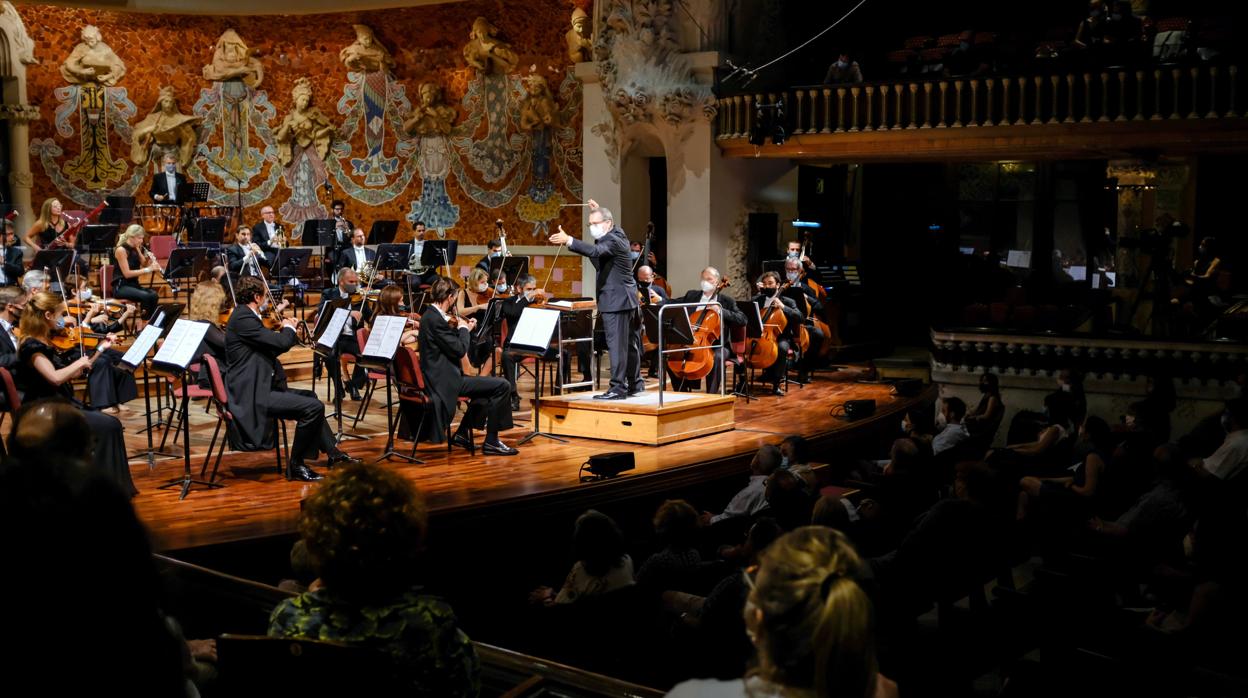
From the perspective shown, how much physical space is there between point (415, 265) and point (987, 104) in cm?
658

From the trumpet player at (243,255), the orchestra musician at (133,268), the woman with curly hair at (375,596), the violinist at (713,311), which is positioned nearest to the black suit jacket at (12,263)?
the orchestra musician at (133,268)

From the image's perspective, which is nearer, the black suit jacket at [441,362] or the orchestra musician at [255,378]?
the orchestra musician at [255,378]

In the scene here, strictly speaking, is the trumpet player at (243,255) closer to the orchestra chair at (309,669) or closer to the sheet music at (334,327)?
the sheet music at (334,327)

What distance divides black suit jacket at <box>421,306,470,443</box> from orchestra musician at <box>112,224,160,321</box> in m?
4.50

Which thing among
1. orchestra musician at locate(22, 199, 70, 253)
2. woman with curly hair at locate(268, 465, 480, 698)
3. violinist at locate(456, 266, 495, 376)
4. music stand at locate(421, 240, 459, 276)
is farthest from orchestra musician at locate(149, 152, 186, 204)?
woman with curly hair at locate(268, 465, 480, 698)

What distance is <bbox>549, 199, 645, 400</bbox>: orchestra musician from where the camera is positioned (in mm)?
7918

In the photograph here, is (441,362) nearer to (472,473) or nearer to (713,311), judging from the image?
(472,473)

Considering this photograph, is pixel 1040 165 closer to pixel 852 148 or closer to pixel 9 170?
pixel 852 148

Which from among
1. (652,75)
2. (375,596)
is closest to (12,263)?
(652,75)

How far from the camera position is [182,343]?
632 cm

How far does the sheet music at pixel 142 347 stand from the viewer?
638cm

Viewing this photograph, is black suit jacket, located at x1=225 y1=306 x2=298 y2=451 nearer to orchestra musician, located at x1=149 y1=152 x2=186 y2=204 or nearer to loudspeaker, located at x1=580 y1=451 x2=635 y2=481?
loudspeaker, located at x1=580 y1=451 x2=635 y2=481

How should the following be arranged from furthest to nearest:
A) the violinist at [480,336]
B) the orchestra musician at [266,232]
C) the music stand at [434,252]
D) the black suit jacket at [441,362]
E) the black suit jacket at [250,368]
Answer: the orchestra musician at [266,232]
the music stand at [434,252]
the violinist at [480,336]
the black suit jacket at [441,362]
the black suit jacket at [250,368]

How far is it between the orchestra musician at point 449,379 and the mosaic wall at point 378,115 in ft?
23.6
